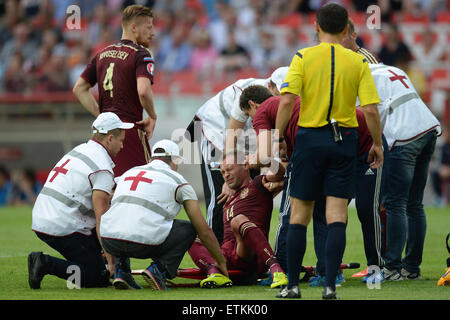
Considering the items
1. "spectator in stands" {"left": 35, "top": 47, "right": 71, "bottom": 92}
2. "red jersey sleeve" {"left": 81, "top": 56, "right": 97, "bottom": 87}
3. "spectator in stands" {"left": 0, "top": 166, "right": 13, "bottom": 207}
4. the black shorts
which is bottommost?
"spectator in stands" {"left": 0, "top": 166, "right": 13, "bottom": 207}

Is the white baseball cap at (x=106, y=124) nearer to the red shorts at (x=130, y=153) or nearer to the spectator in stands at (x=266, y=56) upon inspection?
the red shorts at (x=130, y=153)

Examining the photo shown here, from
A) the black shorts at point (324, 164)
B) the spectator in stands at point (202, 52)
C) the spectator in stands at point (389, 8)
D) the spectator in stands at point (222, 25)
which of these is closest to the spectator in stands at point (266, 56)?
the spectator in stands at point (222, 25)

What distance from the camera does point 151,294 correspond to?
6.15m

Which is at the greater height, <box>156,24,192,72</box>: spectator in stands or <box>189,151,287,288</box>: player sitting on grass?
<box>156,24,192,72</box>: spectator in stands

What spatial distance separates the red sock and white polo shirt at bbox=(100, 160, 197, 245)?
0.63m

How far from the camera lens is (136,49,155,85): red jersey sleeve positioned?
7422 mm

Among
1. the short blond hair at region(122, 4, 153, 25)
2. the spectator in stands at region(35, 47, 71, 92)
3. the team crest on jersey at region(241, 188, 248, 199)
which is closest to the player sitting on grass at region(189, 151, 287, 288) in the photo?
the team crest on jersey at region(241, 188, 248, 199)

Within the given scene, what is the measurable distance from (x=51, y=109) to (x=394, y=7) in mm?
8063

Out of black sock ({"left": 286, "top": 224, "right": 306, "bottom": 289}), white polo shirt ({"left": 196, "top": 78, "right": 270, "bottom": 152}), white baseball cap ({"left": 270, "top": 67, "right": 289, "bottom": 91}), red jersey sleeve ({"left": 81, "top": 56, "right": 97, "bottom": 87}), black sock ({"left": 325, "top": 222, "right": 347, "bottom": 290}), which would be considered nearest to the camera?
black sock ({"left": 325, "top": 222, "right": 347, "bottom": 290})

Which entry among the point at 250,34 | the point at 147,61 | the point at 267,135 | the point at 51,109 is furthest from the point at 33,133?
the point at 267,135

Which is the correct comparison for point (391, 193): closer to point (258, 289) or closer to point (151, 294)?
point (258, 289)

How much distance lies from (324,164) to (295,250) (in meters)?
0.63

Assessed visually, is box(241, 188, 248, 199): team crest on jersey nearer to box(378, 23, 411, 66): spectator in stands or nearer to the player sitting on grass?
the player sitting on grass

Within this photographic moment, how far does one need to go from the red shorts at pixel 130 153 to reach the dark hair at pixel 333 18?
8.34ft
